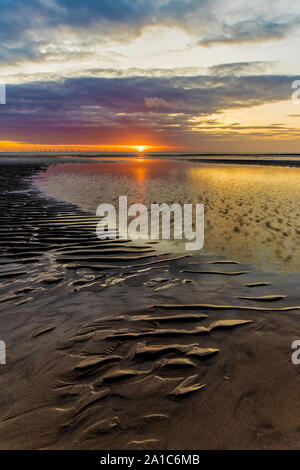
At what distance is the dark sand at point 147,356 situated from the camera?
10.1 ft

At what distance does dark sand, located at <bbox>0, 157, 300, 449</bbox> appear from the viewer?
3092 mm

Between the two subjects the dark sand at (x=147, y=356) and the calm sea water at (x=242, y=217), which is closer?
the dark sand at (x=147, y=356)

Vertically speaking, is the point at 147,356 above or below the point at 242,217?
below

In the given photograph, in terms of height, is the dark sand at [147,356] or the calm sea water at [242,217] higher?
the calm sea water at [242,217]

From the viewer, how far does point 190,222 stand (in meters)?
13.1

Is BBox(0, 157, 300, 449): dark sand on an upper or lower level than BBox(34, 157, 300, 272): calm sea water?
lower

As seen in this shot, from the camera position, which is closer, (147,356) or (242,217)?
(147,356)

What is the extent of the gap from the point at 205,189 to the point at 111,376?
22.3 meters

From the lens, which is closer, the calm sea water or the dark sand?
the dark sand

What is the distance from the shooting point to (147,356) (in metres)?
4.28

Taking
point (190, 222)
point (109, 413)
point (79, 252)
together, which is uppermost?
point (190, 222)
